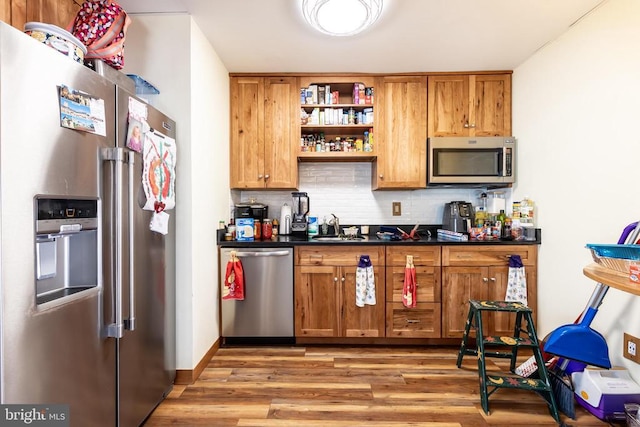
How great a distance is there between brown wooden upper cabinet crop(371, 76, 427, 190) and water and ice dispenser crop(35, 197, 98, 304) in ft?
7.31

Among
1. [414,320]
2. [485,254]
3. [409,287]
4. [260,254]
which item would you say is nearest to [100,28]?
[260,254]

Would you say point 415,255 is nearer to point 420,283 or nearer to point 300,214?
point 420,283

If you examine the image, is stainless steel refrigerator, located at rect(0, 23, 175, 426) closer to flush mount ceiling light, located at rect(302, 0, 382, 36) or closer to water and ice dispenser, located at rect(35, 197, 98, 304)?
water and ice dispenser, located at rect(35, 197, 98, 304)

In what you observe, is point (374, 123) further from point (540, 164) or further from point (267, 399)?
point (267, 399)

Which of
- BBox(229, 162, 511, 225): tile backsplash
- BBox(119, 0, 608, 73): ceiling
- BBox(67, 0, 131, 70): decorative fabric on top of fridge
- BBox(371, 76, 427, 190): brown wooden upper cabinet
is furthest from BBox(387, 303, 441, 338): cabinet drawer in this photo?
BBox(67, 0, 131, 70): decorative fabric on top of fridge

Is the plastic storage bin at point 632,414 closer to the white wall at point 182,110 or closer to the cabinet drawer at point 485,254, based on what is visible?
the cabinet drawer at point 485,254

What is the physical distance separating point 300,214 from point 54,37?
6.81 feet

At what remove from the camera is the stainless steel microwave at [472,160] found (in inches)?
109

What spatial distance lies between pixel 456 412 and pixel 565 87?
7.61 ft

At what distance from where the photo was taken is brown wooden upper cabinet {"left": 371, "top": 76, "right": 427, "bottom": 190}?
9.27ft

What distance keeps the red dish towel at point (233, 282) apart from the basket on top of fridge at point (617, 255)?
2.21 m

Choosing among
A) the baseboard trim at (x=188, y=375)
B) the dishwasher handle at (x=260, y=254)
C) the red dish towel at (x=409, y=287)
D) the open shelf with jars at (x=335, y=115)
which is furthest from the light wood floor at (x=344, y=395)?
the open shelf with jars at (x=335, y=115)

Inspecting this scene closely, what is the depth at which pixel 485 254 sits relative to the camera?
2.52 metres

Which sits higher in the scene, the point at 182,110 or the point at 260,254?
the point at 182,110
